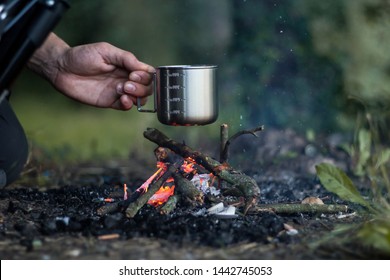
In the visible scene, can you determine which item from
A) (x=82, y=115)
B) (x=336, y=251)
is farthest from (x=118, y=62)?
(x=82, y=115)

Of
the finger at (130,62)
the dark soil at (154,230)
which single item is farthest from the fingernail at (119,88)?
the dark soil at (154,230)

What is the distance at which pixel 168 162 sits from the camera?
3.67 metres

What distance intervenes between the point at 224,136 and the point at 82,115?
3.58m

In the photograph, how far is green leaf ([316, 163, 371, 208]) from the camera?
313 centimetres

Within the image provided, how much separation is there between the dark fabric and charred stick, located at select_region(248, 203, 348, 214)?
147 cm

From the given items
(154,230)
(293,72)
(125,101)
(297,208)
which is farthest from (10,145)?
(293,72)

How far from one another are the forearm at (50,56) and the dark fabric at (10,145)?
281mm

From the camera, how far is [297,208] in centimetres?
343

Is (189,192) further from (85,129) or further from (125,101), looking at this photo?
(85,129)

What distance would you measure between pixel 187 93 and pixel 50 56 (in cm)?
104

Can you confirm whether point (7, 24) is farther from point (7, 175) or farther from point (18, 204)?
point (7, 175)

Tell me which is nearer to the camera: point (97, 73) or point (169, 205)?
point (169, 205)

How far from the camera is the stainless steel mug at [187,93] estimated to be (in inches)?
131

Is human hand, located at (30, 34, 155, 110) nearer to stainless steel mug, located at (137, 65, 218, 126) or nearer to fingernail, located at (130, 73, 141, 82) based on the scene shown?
fingernail, located at (130, 73, 141, 82)
